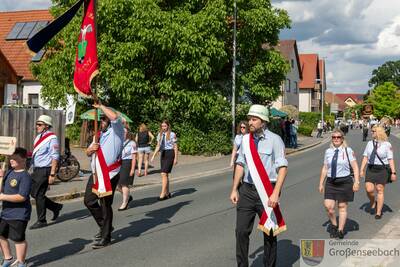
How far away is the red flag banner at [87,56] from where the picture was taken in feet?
24.3

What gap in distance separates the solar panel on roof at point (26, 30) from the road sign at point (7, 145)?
2871 cm

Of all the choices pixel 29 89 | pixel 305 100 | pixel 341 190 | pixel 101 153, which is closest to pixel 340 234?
pixel 341 190

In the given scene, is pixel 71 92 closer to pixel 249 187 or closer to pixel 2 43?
pixel 2 43

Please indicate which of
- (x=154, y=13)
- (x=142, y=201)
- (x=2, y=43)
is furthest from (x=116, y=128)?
(x=2, y=43)

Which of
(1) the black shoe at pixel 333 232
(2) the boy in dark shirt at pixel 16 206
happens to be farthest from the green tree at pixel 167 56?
(2) the boy in dark shirt at pixel 16 206

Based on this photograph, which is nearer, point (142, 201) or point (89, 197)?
point (89, 197)

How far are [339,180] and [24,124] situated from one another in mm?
10126

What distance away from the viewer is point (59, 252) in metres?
6.67

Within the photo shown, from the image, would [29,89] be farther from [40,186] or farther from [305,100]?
[305,100]

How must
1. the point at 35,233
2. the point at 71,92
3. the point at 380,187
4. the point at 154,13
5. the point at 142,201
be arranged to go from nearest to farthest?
1. the point at 35,233
2. the point at 380,187
3. the point at 142,201
4. the point at 154,13
5. the point at 71,92

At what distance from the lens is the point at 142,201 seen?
11.0 m

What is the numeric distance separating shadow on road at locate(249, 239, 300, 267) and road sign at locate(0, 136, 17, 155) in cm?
316

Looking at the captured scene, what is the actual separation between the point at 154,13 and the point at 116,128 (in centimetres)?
1461

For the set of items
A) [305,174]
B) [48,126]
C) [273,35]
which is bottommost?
[305,174]
